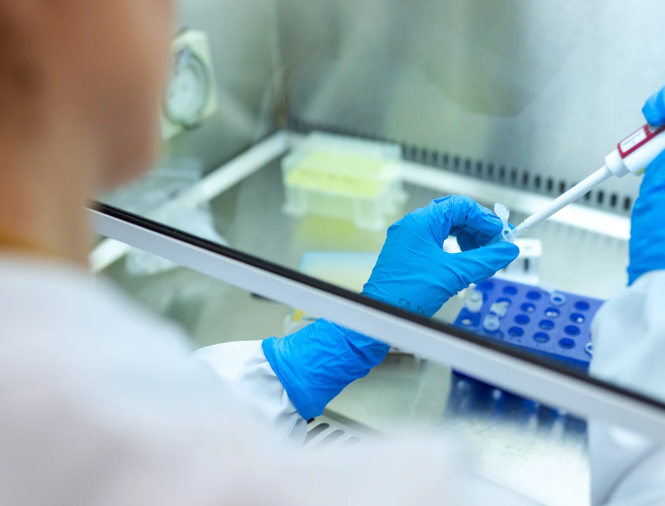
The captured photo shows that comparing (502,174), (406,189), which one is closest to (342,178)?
(406,189)

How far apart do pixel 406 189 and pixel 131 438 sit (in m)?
1.17

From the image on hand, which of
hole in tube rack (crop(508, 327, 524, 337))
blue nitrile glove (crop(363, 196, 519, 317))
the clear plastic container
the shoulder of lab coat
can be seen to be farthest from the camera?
the clear plastic container

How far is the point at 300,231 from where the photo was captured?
1.55 m

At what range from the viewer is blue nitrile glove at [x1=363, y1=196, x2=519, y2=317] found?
880 millimetres

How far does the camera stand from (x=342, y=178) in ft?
5.26

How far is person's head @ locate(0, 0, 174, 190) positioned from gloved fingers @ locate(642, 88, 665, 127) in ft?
2.56

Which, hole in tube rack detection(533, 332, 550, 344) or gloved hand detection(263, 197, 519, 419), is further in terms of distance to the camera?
hole in tube rack detection(533, 332, 550, 344)

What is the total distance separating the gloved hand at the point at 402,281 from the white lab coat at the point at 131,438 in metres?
0.49

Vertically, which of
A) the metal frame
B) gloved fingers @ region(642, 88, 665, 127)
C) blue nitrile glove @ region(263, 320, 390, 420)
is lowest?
blue nitrile glove @ region(263, 320, 390, 420)

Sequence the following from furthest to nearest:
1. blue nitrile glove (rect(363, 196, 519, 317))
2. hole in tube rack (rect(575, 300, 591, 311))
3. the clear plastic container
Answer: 1. the clear plastic container
2. hole in tube rack (rect(575, 300, 591, 311))
3. blue nitrile glove (rect(363, 196, 519, 317))

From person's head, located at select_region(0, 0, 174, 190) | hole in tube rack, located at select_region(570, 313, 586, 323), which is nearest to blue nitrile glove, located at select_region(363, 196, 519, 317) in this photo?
hole in tube rack, located at select_region(570, 313, 586, 323)

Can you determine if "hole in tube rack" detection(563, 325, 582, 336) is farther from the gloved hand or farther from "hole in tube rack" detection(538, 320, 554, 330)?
the gloved hand

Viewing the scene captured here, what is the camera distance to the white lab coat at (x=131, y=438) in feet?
1.01

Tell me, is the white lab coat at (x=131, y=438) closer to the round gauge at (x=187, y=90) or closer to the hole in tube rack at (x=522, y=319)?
the hole in tube rack at (x=522, y=319)
